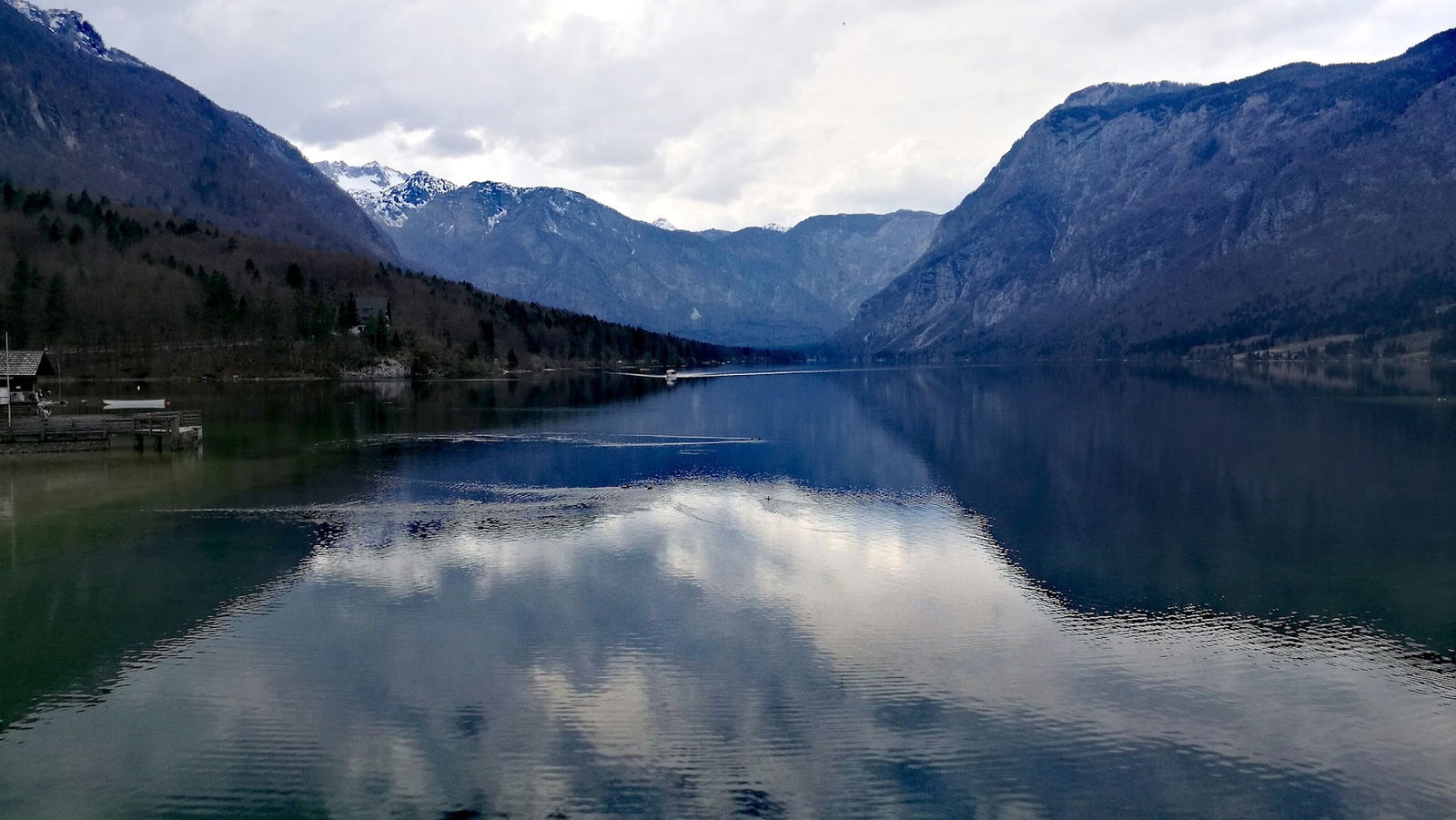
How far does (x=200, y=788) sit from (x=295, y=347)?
168862 millimetres

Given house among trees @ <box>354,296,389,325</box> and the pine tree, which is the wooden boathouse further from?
house among trees @ <box>354,296,389,325</box>

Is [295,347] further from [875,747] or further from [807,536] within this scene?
[875,747]

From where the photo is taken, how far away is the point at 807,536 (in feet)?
125

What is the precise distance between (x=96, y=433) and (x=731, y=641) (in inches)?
2364

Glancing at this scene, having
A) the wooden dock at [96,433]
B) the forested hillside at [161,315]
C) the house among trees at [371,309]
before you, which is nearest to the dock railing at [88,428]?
the wooden dock at [96,433]

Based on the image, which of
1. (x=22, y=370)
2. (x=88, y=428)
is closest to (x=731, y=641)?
(x=88, y=428)

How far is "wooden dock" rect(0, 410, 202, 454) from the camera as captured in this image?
63.3 meters

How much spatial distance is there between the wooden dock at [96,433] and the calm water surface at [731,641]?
33.4 ft

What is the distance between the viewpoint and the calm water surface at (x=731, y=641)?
57.4 feet

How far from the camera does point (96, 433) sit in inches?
2534

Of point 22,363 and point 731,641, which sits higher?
point 22,363

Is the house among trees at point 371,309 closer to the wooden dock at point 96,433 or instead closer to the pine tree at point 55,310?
the pine tree at point 55,310

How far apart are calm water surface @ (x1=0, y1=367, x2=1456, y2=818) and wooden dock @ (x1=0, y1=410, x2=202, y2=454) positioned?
33.4ft

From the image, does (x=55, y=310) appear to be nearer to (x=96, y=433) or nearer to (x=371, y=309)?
(x=371, y=309)
